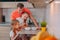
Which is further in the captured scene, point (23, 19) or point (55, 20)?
point (23, 19)

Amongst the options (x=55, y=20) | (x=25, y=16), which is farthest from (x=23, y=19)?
(x=55, y=20)

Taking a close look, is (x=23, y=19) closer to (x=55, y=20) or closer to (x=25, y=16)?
(x=25, y=16)

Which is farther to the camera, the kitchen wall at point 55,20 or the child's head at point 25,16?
the child's head at point 25,16

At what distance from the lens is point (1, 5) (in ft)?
16.2

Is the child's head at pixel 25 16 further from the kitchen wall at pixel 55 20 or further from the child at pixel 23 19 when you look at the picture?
the kitchen wall at pixel 55 20

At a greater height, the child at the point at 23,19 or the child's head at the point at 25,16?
the child's head at the point at 25,16

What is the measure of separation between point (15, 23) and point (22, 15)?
0.23 m

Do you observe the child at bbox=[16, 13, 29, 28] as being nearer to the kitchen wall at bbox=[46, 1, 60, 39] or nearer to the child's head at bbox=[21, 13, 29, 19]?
the child's head at bbox=[21, 13, 29, 19]

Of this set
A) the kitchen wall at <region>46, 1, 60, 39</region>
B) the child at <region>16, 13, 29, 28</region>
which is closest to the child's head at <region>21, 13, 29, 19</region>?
the child at <region>16, 13, 29, 28</region>

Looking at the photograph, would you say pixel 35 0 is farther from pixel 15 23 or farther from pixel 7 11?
pixel 7 11

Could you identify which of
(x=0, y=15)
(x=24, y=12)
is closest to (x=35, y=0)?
(x=24, y=12)

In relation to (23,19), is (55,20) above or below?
above

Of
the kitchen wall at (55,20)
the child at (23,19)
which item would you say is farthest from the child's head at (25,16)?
the kitchen wall at (55,20)

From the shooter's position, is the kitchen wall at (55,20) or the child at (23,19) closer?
the kitchen wall at (55,20)
